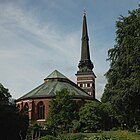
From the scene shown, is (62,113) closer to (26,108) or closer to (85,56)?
(26,108)

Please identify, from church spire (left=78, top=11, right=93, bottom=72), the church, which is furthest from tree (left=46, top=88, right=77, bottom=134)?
church spire (left=78, top=11, right=93, bottom=72)

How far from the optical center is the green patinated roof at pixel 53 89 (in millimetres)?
81400

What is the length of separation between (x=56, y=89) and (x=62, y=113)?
20.9 metres

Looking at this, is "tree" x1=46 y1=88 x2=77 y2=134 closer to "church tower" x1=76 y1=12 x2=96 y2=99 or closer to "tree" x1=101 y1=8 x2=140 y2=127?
"tree" x1=101 y1=8 x2=140 y2=127

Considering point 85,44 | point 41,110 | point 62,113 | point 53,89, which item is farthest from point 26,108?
point 85,44

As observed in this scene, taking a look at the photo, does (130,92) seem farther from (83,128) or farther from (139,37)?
(83,128)

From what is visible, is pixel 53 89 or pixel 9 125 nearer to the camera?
pixel 9 125

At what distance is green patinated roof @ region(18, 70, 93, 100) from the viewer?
8140 centimetres

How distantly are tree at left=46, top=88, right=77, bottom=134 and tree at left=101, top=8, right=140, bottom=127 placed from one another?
2365 cm

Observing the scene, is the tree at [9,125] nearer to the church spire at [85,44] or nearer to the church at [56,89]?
the church at [56,89]

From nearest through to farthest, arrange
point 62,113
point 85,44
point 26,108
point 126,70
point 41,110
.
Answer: point 126,70
point 62,113
point 26,108
point 41,110
point 85,44

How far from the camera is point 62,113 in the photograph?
63.2 meters

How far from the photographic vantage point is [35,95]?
82750 mm

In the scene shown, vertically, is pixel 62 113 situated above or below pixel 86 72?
below
